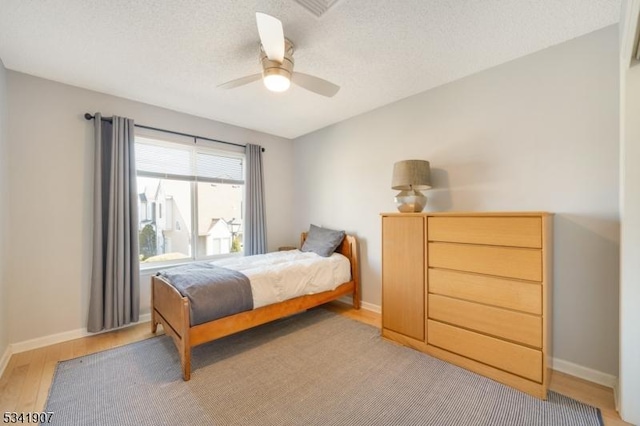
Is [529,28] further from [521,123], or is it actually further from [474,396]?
[474,396]

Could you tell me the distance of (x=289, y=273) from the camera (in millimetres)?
2730

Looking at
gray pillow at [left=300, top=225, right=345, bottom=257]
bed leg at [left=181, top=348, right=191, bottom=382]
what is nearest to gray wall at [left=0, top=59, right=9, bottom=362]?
bed leg at [left=181, top=348, right=191, bottom=382]

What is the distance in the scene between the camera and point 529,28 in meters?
1.90

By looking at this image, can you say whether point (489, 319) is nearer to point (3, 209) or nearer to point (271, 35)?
point (271, 35)

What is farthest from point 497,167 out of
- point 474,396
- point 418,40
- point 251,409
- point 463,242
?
point 251,409

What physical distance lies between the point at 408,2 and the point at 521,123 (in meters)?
1.41

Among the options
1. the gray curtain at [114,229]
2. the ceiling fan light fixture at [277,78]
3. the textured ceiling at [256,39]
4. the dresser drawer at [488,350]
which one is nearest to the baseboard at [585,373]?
the dresser drawer at [488,350]

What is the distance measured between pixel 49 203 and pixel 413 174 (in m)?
3.50

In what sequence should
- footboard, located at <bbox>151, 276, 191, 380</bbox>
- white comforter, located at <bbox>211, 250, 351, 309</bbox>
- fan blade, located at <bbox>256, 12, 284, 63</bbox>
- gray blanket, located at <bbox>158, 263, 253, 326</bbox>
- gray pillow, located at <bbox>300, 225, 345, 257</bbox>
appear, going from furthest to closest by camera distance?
gray pillow, located at <bbox>300, 225, 345, 257</bbox>, white comforter, located at <bbox>211, 250, 351, 309</bbox>, gray blanket, located at <bbox>158, 263, 253, 326</bbox>, footboard, located at <bbox>151, 276, 191, 380</bbox>, fan blade, located at <bbox>256, 12, 284, 63</bbox>

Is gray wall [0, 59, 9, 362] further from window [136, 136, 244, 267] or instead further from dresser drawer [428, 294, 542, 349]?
dresser drawer [428, 294, 542, 349]

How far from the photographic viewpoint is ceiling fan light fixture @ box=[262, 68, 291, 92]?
74.1 inches

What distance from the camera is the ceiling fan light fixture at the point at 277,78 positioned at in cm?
188

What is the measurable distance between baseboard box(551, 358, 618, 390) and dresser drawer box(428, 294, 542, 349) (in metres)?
0.60

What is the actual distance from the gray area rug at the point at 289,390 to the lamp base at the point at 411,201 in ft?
4.22
